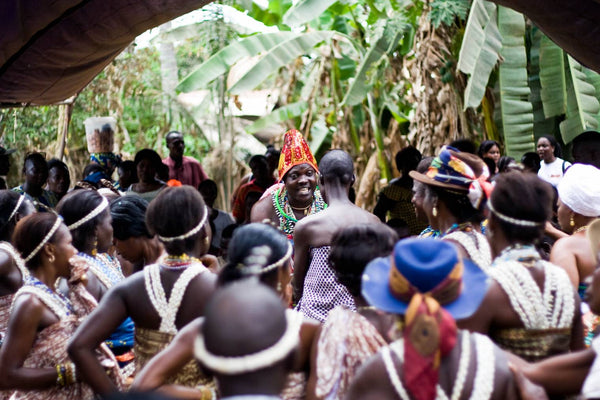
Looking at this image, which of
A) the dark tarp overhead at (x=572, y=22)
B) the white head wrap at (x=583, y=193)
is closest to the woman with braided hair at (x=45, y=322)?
the white head wrap at (x=583, y=193)

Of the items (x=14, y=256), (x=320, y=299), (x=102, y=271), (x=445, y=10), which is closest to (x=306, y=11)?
(x=445, y=10)

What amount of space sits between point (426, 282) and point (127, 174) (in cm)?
688

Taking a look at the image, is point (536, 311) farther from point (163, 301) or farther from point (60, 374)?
point (60, 374)

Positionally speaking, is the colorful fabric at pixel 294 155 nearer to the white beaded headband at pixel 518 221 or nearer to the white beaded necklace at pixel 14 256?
the white beaded necklace at pixel 14 256

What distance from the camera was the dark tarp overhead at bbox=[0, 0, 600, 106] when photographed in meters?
5.50

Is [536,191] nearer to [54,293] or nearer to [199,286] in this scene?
[199,286]

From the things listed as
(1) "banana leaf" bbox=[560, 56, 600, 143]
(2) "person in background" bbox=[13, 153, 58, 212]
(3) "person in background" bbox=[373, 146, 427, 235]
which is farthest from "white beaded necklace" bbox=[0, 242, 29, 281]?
(1) "banana leaf" bbox=[560, 56, 600, 143]

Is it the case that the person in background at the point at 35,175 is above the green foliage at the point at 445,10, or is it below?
below

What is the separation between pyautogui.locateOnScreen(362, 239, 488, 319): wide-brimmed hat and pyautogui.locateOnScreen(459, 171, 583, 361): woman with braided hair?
19.6 inches

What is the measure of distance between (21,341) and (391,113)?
370 inches

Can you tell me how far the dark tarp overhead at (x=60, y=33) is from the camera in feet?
17.9

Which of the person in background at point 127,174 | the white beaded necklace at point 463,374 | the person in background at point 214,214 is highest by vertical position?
the white beaded necklace at point 463,374

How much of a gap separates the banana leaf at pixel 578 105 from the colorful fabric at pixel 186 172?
4.72 m

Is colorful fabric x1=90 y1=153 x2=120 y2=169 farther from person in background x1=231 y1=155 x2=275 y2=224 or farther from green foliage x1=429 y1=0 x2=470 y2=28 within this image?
green foliage x1=429 y1=0 x2=470 y2=28
